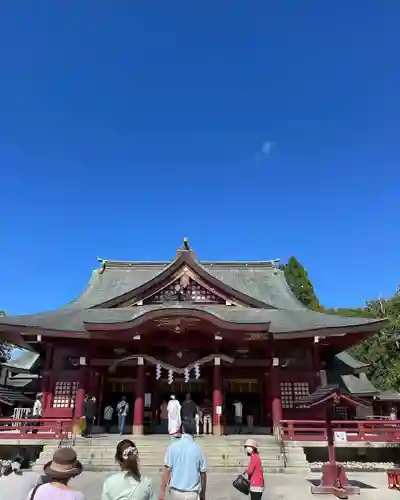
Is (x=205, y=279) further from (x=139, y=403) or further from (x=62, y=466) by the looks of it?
(x=62, y=466)

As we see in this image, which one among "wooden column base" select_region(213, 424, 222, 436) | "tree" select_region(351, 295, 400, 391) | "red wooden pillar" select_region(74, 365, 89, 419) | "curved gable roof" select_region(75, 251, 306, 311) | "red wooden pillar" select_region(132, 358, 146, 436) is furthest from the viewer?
"tree" select_region(351, 295, 400, 391)

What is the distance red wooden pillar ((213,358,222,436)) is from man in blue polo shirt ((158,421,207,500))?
39.8ft

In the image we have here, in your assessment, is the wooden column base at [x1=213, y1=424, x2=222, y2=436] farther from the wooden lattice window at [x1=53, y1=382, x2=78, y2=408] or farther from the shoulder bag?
the shoulder bag

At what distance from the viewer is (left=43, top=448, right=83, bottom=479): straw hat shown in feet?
10.7

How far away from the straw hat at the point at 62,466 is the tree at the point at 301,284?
188 ft

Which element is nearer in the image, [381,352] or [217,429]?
[217,429]

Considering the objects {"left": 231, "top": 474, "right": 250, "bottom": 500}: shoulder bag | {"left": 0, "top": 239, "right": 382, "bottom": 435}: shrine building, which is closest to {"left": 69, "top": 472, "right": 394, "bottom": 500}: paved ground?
{"left": 231, "top": 474, "right": 250, "bottom": 500}: shoulder bag

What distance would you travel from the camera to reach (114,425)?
797 inches

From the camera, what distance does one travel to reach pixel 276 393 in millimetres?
17594

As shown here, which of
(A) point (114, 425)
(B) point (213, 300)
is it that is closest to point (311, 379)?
(B) point (213, 300)

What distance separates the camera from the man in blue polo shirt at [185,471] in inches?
198

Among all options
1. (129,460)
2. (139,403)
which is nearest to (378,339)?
(139,403)

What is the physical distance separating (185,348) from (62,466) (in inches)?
621

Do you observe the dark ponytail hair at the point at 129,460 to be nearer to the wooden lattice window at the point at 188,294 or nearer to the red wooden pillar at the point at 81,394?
the red wooden pillar at the point at 81,394
